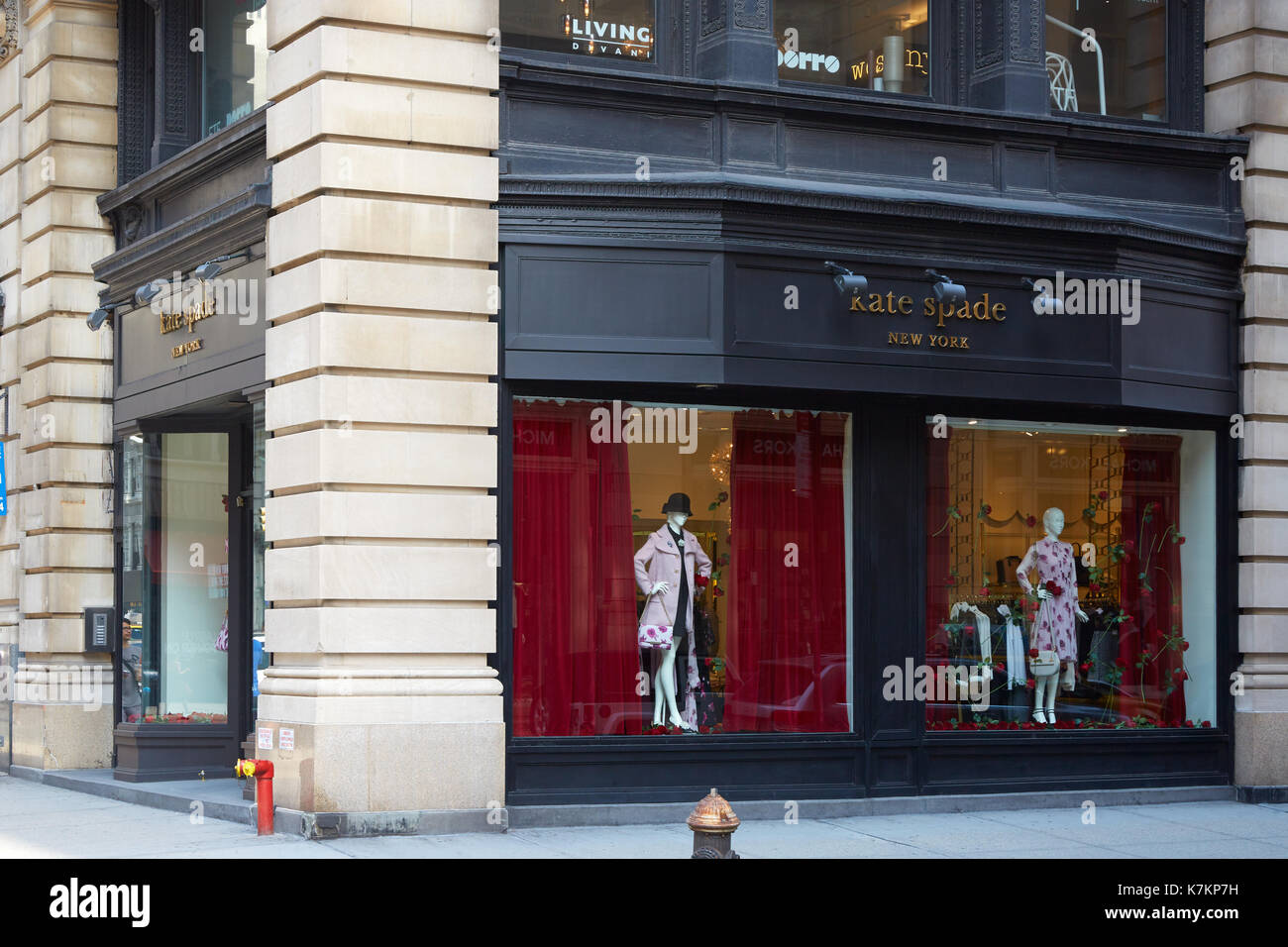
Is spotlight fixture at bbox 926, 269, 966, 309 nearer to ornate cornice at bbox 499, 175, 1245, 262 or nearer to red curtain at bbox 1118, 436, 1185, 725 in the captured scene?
ornate cornice at bbox 499, 175, 1245, 262

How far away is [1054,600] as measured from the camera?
52.5 ft

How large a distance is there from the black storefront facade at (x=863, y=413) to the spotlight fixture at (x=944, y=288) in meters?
0.07

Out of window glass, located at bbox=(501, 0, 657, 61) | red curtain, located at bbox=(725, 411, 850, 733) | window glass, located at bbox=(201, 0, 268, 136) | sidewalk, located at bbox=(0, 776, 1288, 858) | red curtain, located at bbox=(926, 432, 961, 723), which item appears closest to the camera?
sidewalk, located at bbox=(0, 776, 1288, 858)

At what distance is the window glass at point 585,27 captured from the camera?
14406 mm

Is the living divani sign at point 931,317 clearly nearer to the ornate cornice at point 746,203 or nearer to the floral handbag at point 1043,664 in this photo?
the ornate cornice at point 746,203

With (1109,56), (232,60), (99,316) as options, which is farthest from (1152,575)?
(99,316)

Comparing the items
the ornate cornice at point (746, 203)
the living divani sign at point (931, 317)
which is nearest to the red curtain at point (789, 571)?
the living divani sign at point (931, 317)

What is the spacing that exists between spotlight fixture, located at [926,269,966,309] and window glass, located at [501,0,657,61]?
3197mm

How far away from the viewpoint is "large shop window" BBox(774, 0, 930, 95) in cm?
1530

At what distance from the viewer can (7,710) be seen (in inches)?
757

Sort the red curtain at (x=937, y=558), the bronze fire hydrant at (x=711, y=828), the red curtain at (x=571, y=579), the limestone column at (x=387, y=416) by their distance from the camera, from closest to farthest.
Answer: the bronze fire hydrant at (x=711, y=828) < the limestone column at (x=387, y=416) < the red curtain at (x=571, y=579) < the red curtain at (x=937, y=558)

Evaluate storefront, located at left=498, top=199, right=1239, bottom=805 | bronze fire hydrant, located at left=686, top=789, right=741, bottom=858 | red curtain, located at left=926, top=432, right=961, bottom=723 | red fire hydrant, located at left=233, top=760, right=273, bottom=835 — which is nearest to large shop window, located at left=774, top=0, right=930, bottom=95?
storefront, located at left=498, top=199, right=1239, bottom=805

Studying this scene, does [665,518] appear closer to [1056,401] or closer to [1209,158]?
[1056,401]

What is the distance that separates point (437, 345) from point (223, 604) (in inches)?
219
